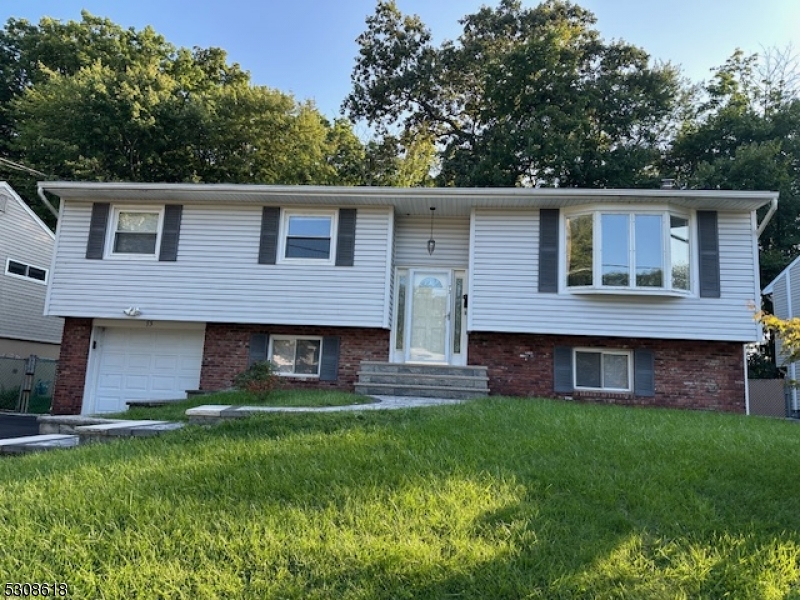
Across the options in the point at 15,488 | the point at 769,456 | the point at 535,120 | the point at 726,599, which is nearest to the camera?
the point at 726,599

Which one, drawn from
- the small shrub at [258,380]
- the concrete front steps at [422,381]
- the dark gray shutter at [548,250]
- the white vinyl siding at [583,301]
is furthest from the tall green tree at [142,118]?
the small shrub at [258,380]

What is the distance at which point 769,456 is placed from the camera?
183 inches

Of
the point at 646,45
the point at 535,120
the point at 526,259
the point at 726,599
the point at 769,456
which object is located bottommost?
the point at 726,599

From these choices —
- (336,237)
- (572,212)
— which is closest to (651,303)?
(572,212)

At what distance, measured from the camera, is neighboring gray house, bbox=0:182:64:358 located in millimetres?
14914

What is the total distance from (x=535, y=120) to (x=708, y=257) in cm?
1088

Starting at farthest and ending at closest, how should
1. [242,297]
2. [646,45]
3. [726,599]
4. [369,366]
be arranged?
[646,45] → [242,297] → [369,366] → [726,599]

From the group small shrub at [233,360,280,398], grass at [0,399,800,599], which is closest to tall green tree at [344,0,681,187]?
small shrub at [233,360,280,398]

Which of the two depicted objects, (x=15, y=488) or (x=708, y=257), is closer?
(x=15, y=488)

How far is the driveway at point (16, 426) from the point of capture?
28.6 ft

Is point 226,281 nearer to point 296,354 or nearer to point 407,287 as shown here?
point 296,354

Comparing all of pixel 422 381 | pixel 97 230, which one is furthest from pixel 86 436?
pixel 97 230

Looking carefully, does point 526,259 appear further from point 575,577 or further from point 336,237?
point 575,577

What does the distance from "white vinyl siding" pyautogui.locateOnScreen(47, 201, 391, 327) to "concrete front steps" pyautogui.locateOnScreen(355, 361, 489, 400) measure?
101 cm
